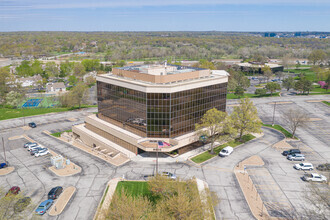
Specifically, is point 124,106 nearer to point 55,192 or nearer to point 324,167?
point 55,192

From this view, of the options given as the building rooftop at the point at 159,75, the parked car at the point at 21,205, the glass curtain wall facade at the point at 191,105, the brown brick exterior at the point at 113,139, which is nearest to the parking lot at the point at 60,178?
the parked car at the point at 21,205

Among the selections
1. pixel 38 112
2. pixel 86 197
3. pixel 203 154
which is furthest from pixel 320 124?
pixel 38 112

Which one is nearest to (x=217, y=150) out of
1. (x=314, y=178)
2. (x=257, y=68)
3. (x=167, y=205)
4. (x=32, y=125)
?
(x=314, y=178)

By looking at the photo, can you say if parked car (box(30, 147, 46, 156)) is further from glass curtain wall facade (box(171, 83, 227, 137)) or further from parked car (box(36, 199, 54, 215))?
glass curtain wall facade (box(171, 83, 227, 137))

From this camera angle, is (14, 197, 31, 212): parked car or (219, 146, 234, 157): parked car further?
(219, 146, 234, 157): parked car

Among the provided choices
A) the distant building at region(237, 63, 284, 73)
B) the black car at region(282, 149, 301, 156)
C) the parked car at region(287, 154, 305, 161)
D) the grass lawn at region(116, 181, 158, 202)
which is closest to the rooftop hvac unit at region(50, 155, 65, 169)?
the grass lawn at region(116, 181, 158, 202)

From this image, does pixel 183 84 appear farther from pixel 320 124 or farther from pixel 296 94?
pixel 296 94
